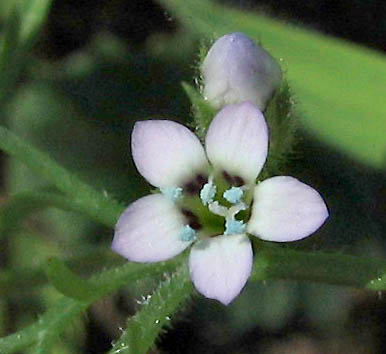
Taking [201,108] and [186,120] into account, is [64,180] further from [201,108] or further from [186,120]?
[186,120]

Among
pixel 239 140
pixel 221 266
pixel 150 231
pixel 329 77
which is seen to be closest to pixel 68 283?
pixel 150 231

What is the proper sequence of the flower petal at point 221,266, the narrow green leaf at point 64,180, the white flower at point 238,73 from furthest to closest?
1. the narrow green leaf at point 64,180
2. the white flower at point 238,73
3. the flower petal at point 221,266

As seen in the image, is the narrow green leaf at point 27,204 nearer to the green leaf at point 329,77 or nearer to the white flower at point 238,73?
the white flower at point 238,73

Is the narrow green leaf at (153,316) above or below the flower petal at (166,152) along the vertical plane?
below

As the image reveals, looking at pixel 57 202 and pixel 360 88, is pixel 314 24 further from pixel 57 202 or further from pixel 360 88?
pixel 57 202

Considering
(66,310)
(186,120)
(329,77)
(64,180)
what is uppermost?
(329,77)

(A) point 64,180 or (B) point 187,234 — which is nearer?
(B) point 187,234

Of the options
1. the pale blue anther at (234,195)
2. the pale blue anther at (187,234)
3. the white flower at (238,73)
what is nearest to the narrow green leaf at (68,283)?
the pale blue anther at (187,234)
